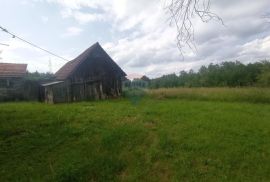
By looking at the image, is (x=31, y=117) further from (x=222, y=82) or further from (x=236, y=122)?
(x=222, y=82)

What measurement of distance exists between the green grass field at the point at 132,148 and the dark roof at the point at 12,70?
19.6 meters

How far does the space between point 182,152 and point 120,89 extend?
16.7 metres

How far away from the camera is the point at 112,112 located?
41.5ft

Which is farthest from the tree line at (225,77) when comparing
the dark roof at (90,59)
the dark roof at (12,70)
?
the dark roof at (90,59)

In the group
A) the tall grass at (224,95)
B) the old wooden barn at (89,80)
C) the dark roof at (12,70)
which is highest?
the dark roof at (12,70)

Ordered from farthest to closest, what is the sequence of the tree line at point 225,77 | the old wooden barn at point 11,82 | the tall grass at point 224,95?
the tree line at point 225,77, the old wooden barn at point 11,82, the tall grass at point 224,95

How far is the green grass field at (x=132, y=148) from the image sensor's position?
687cm

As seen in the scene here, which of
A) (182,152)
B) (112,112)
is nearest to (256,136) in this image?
(182,152)

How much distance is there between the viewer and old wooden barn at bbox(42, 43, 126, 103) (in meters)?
21.2

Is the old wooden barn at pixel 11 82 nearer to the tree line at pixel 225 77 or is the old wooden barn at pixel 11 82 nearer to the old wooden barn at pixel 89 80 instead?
the old wooden barn at pixel 89 80

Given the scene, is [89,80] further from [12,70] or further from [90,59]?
[12,70]

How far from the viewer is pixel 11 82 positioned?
95.0ft

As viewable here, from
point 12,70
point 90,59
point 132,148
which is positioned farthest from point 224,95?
point 12,70

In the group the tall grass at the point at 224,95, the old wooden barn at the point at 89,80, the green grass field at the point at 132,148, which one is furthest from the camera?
the old wooden barn at the point at 89,80
